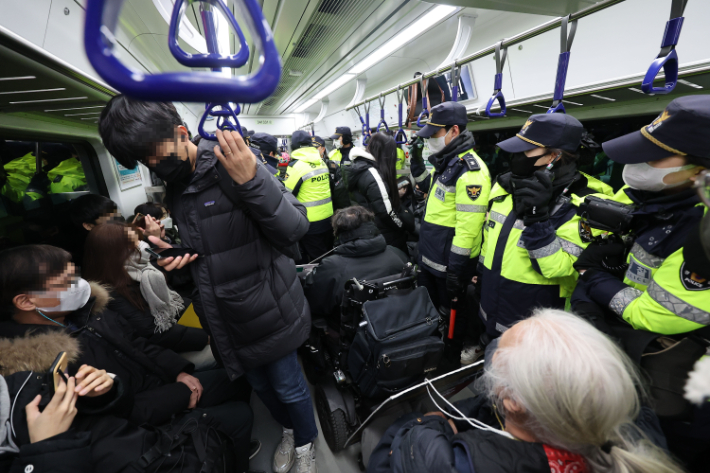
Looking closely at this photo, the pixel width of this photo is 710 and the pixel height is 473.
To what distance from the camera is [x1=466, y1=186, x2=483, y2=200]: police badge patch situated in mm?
2137

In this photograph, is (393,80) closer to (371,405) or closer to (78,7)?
(78,7)

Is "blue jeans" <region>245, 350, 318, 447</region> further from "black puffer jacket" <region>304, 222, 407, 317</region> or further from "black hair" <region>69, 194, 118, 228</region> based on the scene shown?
"black hair" <region>69, 194, 118, 228</region>

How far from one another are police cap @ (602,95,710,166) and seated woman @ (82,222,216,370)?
2.84 meters

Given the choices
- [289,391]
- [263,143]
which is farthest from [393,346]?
[263,143]

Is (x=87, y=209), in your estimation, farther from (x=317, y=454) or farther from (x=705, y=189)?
(x=705, y=189)

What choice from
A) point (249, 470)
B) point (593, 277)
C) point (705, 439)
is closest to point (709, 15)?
point (593, 277)

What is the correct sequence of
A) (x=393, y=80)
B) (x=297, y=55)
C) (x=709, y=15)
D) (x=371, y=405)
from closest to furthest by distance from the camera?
(x=709, y=15) → (x=371, y=405) → (x=297, y=55) → (x=393, y=80)

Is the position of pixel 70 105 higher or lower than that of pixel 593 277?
higher

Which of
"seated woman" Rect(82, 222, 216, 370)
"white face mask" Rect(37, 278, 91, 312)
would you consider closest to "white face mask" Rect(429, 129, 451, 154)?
"seated woman" Rect(82, 222, 216, 370)

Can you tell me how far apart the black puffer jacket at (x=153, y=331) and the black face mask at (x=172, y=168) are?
128cm

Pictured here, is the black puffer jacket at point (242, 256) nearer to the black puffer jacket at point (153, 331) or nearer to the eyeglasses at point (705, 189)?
the black puffer jacket at point (153, 331)

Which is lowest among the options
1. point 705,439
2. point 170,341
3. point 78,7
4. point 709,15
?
point 170,341

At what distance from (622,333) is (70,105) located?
3.06 m

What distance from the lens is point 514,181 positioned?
1.65 metres
